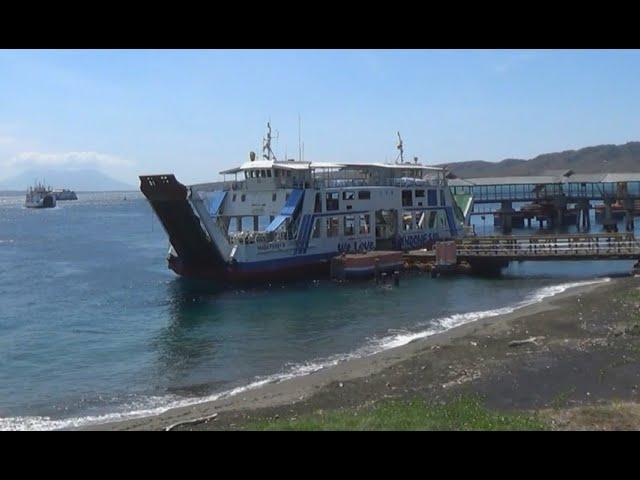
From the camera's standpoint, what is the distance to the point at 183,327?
2627cm

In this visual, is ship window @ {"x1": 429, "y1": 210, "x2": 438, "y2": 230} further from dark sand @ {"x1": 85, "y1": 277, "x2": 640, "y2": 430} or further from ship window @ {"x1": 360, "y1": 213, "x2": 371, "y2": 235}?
dark sand @ {"x1": 85, "y1": 277, "x2": 640, "y2": 430}

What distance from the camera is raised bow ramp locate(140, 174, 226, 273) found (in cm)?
3081

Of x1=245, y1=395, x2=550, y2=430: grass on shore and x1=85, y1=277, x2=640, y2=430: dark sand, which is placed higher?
x1=245, y1=395, x2=550, y2=430: grass on shore

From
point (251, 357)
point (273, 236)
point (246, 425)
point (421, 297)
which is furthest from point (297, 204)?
point (246, 425)

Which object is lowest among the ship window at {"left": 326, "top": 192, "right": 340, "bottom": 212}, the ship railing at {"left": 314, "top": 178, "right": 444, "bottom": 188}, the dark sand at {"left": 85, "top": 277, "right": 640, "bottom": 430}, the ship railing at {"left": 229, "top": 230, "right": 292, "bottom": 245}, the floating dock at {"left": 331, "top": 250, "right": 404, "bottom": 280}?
the dark sand at {"left": 85, "top": 277, "right": 640, "bottom": 430}

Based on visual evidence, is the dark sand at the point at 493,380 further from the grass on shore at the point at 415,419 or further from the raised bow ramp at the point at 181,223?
the raised bow ramp at the point at 181,223

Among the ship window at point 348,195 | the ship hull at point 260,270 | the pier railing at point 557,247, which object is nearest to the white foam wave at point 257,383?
the pier railing at point 557,247

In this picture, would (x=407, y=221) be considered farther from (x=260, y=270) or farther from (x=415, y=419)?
(x=415, y=419)

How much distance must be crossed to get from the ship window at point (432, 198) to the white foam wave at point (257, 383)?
1813cm

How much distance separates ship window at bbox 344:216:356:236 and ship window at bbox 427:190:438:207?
23.1ft

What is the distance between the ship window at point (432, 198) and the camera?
46125mm

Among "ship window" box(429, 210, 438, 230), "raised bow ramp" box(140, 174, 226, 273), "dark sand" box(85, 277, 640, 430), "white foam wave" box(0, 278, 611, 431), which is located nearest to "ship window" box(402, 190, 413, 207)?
"ship window" box(429, 210, 438, 230)

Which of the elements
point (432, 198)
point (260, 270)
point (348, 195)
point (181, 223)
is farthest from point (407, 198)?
point (181, 223)

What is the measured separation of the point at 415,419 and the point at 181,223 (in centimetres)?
2322
